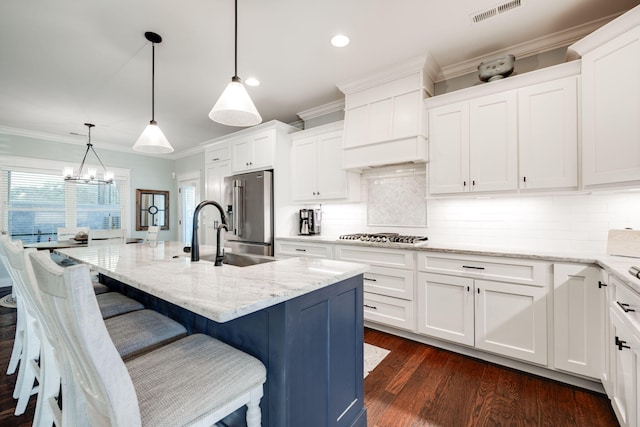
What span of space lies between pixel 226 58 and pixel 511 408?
3.51 meters

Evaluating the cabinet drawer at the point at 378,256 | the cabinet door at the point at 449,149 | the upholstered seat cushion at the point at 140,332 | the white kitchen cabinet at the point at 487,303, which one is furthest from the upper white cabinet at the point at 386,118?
the upholstered seat cushion at the point at 140,332

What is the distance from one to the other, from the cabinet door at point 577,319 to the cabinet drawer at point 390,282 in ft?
3.40

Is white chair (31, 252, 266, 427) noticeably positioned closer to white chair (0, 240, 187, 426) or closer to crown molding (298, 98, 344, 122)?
white chair (0, 240, 187, 426)

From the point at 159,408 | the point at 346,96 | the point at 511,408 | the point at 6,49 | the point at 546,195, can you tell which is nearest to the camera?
the point at 159,408

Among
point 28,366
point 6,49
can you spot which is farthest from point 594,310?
point 6,49

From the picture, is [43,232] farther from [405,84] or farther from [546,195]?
[546,195]

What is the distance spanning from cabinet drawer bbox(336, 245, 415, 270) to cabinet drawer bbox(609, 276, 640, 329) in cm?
129

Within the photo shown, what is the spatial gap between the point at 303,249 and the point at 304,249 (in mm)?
14

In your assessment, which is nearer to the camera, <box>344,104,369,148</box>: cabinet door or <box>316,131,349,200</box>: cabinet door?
<box>344,104,369,148</box>: cabinet door

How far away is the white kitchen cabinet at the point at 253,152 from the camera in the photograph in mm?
3816

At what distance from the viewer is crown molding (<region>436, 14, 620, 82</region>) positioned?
7.31 feet

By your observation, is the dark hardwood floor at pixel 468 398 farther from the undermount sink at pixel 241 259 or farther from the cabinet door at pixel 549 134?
the cabinet door at pixel 549 134

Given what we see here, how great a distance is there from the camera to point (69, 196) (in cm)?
532

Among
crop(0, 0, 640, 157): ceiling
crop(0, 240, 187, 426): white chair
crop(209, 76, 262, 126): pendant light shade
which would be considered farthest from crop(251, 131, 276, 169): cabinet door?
crop(0, 240, 187, 426): white chair
